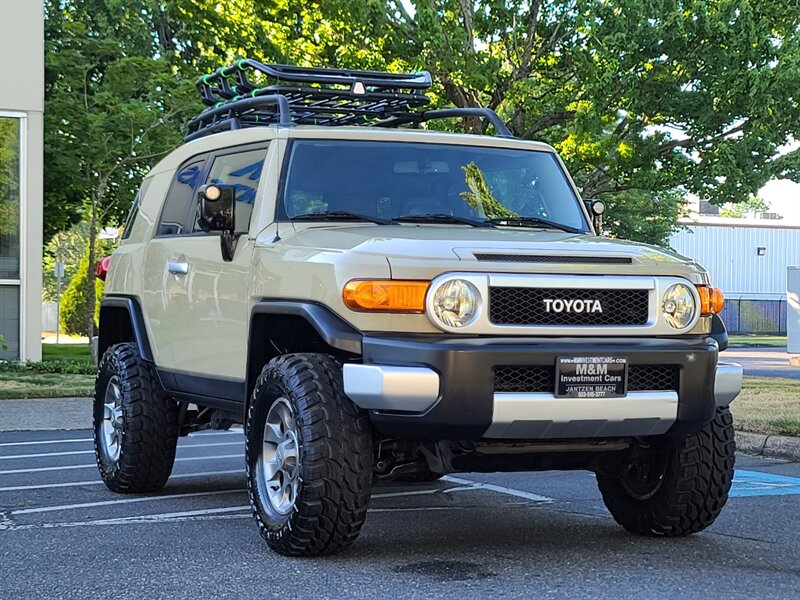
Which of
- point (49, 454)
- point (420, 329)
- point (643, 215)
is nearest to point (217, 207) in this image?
point (420, 329)

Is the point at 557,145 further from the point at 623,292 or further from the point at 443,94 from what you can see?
the point at 623,292

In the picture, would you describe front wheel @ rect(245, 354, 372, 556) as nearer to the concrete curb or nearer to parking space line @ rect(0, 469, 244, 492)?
parking space line @ rect(0, 469, 244, 492)

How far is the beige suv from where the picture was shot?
5699 millimetres

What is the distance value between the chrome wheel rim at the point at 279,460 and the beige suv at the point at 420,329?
0.01m

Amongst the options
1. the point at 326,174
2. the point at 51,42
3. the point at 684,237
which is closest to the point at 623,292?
the point at 326,174

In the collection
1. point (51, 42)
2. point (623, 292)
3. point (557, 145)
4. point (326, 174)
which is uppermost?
point (51, 42)

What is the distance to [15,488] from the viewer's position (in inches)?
341

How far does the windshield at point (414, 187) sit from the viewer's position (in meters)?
6.90

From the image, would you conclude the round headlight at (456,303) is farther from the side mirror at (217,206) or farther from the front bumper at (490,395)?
the side mirror at (217,206)

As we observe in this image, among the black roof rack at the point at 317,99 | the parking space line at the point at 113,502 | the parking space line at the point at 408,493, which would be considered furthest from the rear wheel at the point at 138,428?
the black roof rack at the point at 317,99

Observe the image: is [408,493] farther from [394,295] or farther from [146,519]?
[394,295]

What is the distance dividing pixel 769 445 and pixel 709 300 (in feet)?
16.3

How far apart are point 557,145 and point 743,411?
12.7 metres

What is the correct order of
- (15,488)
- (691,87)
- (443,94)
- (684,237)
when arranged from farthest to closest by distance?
(684,237), (443,94), (691,87), (15,488)
